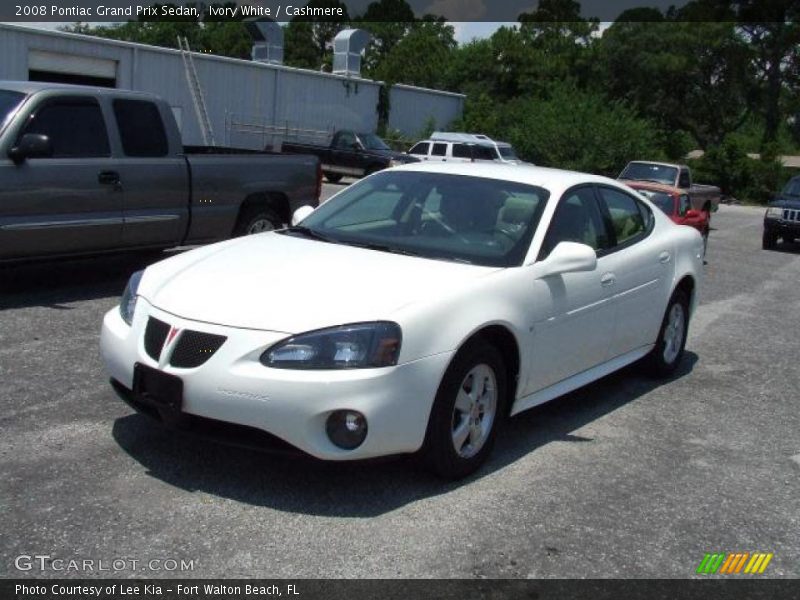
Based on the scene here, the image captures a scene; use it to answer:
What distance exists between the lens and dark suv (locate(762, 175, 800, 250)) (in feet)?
64.8

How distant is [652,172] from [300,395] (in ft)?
62.0

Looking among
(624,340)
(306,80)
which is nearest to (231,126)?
(306,80)

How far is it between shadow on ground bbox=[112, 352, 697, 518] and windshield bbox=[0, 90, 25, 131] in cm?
378

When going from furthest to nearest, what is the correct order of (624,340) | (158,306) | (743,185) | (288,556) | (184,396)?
(743,185)
(624,340)
(158,306)
(184,396)
(288,556)

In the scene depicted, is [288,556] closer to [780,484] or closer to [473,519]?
[473,519]

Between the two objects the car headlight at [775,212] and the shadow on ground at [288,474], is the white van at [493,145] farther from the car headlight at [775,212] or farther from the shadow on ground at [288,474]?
the shadow on ground at [288,474]

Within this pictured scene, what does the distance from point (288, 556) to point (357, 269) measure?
158cm

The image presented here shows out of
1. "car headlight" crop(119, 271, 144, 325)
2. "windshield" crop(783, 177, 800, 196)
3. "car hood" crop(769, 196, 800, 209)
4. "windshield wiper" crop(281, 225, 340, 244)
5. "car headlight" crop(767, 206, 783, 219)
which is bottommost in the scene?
"car headlight" crop(767, 206, 783, 219)

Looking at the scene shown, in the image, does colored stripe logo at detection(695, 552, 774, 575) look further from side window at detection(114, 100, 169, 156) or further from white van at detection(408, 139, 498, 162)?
white van at detection(408, 139, 498, 162)


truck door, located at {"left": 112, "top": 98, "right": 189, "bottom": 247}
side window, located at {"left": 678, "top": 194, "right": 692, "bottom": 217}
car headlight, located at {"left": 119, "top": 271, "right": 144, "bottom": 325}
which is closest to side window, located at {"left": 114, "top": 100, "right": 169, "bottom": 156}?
truck door, located at {"left": 112, "top": 98, "right": 189, "bottom": 247}

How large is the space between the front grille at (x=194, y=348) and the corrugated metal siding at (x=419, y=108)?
126ft

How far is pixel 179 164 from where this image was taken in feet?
30.0

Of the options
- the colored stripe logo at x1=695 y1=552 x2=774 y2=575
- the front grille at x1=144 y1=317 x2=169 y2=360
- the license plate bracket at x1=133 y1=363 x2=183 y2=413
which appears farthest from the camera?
the front grille at x1=144 y1=317 x2=169 y2=360

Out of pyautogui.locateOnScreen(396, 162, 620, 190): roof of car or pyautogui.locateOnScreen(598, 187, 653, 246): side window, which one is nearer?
pyautogui.locateOnScreen(396, 162, 620, 190): roof of car
